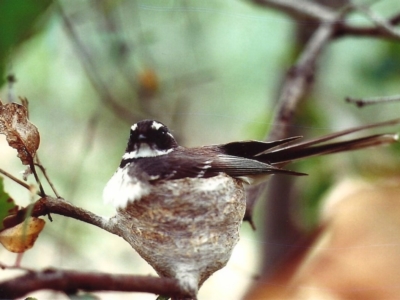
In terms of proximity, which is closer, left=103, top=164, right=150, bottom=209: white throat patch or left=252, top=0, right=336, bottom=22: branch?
left=103, top=164, right=150, bottom=209: white throat patch

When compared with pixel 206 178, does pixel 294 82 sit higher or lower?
higher

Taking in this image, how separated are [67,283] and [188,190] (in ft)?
0.92

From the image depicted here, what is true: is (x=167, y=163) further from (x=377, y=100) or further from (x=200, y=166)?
(x=377, y=100)

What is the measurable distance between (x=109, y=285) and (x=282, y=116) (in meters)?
0.83

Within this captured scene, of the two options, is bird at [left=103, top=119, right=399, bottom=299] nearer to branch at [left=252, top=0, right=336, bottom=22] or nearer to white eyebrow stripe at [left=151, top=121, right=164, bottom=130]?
white eyebrow stripe at [left=151, top=121, right=164, bottom=130]

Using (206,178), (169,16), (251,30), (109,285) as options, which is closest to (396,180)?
(251,30)

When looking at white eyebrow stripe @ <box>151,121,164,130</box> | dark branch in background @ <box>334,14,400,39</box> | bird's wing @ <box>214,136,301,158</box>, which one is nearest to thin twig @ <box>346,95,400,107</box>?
bird's wing @ <box>214,136,301,158</box>

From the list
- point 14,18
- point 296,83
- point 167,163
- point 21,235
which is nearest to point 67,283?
point 21,235

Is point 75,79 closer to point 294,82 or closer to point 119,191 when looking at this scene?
point 294,82

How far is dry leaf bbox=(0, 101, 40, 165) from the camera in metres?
0.49

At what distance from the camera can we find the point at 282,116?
45.7 inches

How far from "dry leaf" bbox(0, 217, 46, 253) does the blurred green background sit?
576 mm

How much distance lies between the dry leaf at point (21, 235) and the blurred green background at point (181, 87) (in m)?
0.58

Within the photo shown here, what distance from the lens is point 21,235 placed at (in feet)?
1.57
